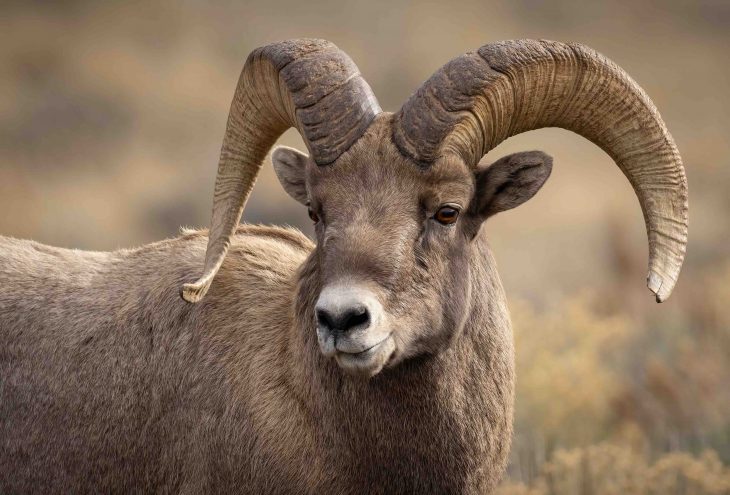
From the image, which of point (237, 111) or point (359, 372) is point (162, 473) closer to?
point (359, 372)

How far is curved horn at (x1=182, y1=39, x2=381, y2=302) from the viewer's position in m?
6.63

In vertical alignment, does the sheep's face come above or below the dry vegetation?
above

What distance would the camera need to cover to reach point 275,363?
7.07m

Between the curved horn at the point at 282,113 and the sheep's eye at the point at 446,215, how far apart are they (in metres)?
0.69

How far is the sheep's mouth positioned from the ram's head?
0.01 metres

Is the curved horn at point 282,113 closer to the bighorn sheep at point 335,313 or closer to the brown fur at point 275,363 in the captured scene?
the bighorn sheep at point 335,313

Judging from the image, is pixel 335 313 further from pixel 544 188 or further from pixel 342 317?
pixel 544 188

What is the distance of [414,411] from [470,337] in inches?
23.7

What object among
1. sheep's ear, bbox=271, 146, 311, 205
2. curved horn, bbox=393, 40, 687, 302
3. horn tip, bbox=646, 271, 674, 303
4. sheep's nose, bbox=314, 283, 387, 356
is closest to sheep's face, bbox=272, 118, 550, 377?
sheep's nose, bbox=314, 283, 387, 356

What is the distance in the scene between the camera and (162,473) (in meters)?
7.20

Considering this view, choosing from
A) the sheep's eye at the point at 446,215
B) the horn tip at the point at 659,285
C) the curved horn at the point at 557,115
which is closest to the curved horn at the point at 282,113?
the curved horn at the point at 557,115

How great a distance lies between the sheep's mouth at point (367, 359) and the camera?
588cm

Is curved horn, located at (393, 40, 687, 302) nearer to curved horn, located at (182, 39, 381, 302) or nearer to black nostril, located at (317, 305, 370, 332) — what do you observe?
curved horn, located at (182, 39, 381, 302)

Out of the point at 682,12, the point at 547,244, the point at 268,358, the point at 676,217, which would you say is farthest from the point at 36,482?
the point at 682,12
